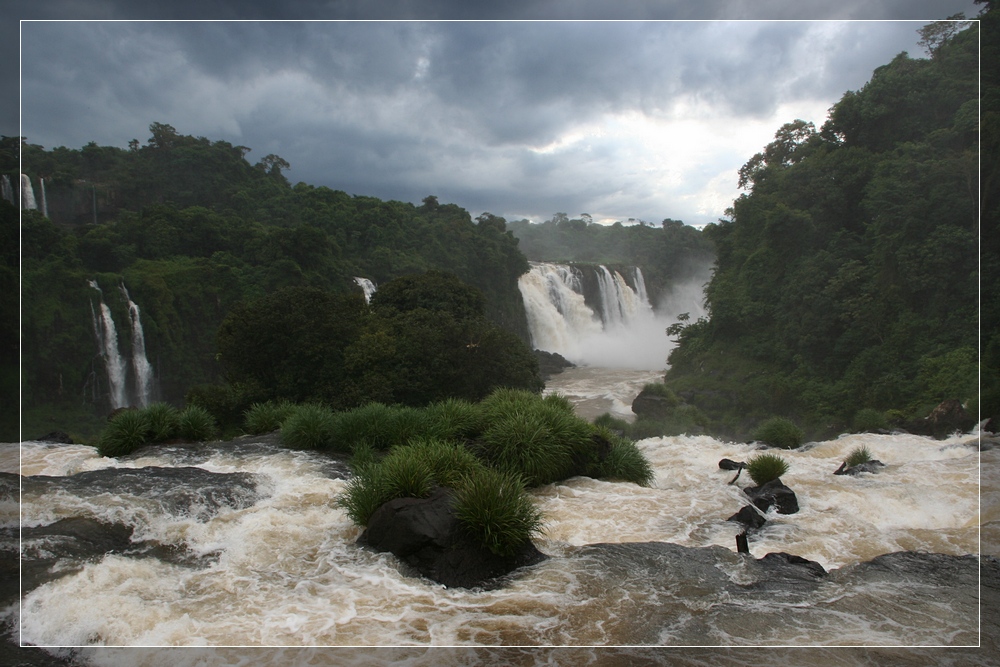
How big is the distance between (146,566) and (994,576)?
6.60m

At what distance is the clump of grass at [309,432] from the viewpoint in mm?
9352

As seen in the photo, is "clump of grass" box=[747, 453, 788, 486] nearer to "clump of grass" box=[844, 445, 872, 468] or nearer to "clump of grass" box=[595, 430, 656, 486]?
"clump of grass" box=[595, 430, 656, 486]

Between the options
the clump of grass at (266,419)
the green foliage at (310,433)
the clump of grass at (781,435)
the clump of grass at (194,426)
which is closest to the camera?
the green foliage at (310,433)

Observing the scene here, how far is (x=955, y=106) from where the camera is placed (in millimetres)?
7652

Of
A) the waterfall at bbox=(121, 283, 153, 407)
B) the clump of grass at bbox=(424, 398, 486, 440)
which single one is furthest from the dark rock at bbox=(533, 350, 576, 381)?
the clump of grass at bbox=(424, 398, 486, 440)

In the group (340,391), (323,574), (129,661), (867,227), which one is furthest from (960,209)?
(340,391)

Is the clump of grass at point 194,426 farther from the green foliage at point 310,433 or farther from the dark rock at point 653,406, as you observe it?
the dark rock at point 653,406

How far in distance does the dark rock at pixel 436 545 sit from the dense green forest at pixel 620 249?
1725cm

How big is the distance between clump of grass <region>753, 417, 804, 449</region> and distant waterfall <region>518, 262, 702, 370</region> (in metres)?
11.6

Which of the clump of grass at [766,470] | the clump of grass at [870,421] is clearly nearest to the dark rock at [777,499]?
the clump of grass at [766,470]

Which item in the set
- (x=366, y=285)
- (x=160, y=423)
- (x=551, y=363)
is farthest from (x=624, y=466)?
(x=366, y=285)

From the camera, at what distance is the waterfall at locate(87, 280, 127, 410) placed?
17.3 metres

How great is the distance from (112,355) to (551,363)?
15.0 m

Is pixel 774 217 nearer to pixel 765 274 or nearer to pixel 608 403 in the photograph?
pixel 765 274
